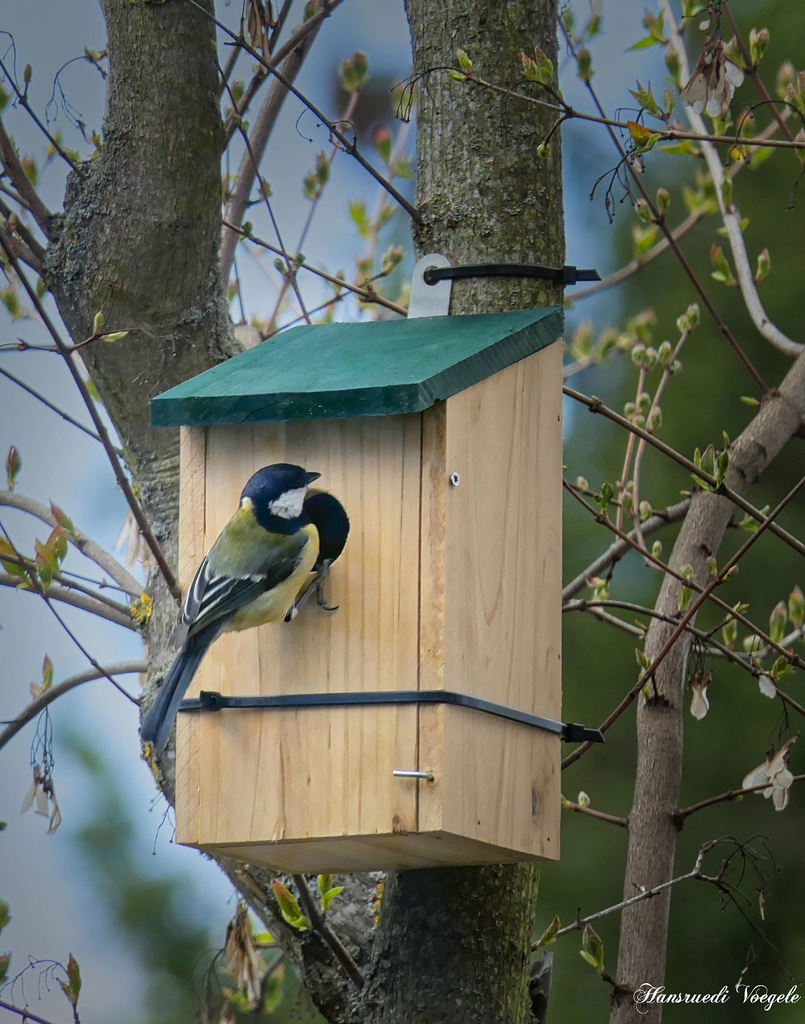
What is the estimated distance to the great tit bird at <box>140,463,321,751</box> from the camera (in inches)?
85.0

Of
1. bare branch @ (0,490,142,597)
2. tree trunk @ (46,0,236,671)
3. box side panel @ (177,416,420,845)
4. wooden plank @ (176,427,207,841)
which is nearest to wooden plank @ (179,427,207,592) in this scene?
wooden plank @ (176,427,207,841)

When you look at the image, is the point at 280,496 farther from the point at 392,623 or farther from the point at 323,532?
the point at 392,623

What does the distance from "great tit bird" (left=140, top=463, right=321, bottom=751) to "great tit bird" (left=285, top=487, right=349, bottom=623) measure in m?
0.03

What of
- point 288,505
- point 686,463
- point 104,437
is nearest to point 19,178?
point 104,437

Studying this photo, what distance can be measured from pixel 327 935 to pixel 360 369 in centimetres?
99

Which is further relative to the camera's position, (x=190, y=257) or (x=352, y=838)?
(x=190, y=257)

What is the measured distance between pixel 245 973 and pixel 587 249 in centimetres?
435

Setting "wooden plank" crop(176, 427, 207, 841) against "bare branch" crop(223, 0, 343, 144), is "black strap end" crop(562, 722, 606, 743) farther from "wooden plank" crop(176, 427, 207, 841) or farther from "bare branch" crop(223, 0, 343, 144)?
"bare branch" crop(223, 0, 343, 144)

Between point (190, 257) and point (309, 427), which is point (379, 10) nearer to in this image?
point (190, 257)

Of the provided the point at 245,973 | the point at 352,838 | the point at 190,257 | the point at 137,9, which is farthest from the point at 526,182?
the point at 245,973

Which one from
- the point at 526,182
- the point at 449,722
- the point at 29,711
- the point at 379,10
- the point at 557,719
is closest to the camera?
the point at 449,722

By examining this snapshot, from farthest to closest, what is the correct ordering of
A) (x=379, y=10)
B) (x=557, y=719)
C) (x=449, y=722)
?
(x=379, y=10)
(x=557, y=719)
(x=449, y=722)

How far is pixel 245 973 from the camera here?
3.06 m

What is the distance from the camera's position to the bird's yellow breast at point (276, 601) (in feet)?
7.11
